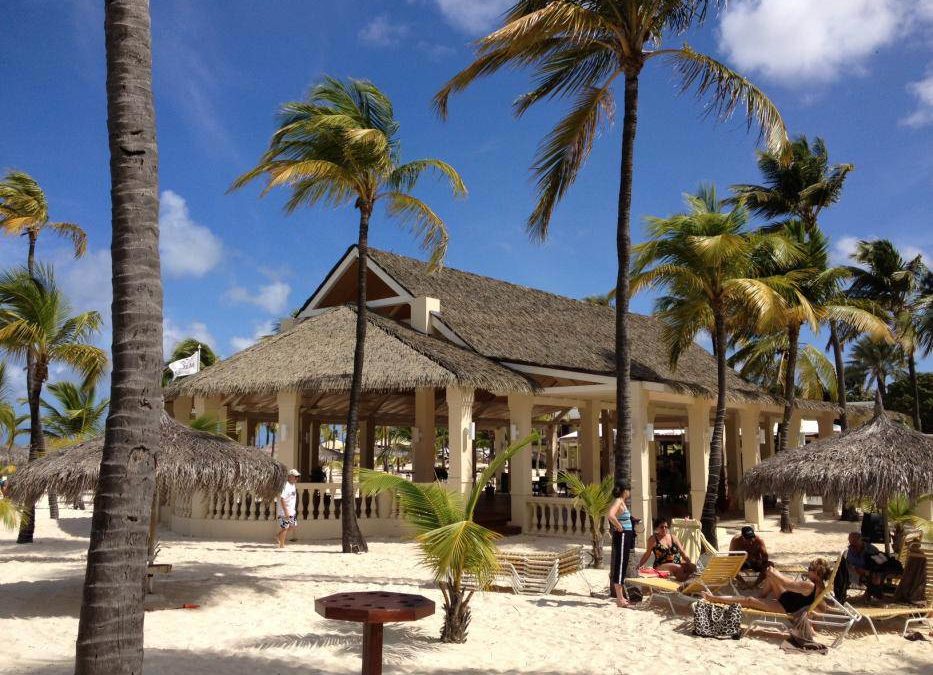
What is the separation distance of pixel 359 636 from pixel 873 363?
52127 millimetres

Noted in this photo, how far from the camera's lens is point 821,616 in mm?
8547

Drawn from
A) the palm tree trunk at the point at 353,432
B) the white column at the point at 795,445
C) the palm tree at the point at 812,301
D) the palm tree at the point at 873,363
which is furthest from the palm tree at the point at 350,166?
the palm tree at the point at 873,363

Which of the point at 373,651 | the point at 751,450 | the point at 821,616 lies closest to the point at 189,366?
the point at 751,450

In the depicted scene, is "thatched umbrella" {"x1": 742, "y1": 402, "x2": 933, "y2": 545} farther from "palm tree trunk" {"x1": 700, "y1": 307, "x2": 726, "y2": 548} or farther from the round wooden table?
the round wooden table

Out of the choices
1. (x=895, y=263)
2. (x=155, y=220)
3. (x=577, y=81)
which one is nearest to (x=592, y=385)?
(x=577, y=81)

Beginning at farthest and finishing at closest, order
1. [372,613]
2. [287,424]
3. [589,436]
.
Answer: [589,436]
[287,424]
[372,613]

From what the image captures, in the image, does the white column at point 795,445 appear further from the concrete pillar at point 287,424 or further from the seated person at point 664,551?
Result: the concrete pillar at point 287,424

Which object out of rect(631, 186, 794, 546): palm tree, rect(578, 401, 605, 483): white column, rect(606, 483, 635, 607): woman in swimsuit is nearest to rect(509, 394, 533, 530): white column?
rect(631, 186, 794, 546): palm tree

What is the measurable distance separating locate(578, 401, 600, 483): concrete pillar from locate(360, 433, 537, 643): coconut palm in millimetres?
13677

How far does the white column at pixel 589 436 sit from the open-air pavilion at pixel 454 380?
4cm

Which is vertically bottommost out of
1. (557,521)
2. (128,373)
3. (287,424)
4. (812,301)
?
(557,521)

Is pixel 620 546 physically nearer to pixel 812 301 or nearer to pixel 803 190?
pixel 812 301

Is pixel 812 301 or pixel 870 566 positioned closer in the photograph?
pixel 870 566

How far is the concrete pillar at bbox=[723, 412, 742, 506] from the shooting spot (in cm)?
2497
